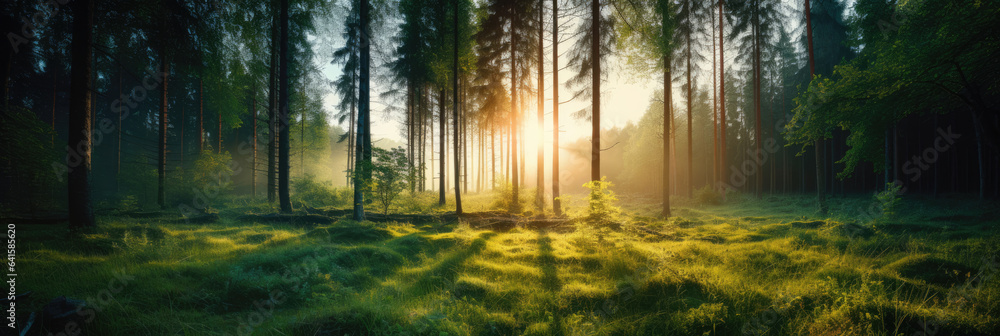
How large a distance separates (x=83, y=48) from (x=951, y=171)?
3060 centimetres

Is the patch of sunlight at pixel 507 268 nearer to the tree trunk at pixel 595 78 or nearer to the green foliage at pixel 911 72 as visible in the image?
the tree trunk at pixel 595 78

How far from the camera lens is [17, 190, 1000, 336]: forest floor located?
124 inches

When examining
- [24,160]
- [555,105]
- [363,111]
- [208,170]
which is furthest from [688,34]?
[208,170]

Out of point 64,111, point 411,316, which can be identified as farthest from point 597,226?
point 64,111

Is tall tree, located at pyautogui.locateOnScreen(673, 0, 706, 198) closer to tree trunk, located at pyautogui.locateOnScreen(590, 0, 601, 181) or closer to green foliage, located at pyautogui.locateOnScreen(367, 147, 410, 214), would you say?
tree trunk, located at pyautogui.locateOnScreen(590, 0, 601, 181)

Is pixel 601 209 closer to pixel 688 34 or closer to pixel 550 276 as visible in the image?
pixel 550 276

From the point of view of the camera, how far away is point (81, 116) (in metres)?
6.18

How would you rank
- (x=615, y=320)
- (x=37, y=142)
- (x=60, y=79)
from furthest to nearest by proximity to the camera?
1. (x=60, y=79)
2. (x=37, y=142)
3. (x=615, y=320)

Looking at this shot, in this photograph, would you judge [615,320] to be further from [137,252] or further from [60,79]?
[60,79]

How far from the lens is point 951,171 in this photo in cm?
1354

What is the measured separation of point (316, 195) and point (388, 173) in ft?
36.7

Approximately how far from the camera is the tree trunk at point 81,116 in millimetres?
6102

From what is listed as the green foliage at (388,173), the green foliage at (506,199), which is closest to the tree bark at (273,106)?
the green foliage at (388,173)

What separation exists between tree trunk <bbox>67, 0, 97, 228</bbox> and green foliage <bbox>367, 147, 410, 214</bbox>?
621cm
